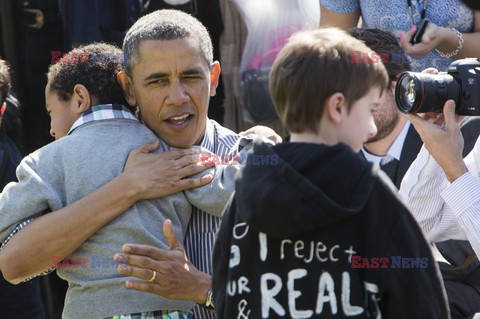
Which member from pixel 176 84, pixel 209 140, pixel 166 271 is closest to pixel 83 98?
pixel 176 84

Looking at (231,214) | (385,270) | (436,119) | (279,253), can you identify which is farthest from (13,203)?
(436,119)

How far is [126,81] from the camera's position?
133 inches

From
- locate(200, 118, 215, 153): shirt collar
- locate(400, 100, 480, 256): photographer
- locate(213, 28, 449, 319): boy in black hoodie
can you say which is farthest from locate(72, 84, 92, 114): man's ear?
locate(400, 100, 480, 256): photographer

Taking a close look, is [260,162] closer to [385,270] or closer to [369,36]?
[385,270]

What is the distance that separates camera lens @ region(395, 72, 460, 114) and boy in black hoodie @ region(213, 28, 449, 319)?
74 centimetres

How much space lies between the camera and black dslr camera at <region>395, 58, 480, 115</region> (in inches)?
126

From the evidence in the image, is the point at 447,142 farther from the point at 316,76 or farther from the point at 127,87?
the point at 127,87

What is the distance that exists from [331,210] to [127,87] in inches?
50.8

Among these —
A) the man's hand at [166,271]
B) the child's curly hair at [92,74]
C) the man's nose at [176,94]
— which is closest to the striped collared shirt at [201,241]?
the man's hand at [166,271]

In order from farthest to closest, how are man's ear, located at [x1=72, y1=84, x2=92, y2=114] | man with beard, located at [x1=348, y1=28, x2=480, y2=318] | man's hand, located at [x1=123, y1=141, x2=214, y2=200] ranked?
1. man with beard, located at [x1=348, y1=28, x2=480, y2=318]
2. man's ear, located at [x1=72, y1=84, x2=92, y2=114]
3. man's hand, located at [x1=123, y1=141, x2=214, y2=200]

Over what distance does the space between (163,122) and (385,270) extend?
1181mm

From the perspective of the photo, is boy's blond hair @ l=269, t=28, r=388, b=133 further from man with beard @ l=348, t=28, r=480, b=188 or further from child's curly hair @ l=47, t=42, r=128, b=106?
man with beard @ l=348, t=28, r=480, b=188

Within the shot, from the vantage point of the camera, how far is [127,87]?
338 centimetres

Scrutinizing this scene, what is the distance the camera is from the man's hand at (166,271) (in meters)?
2.96
